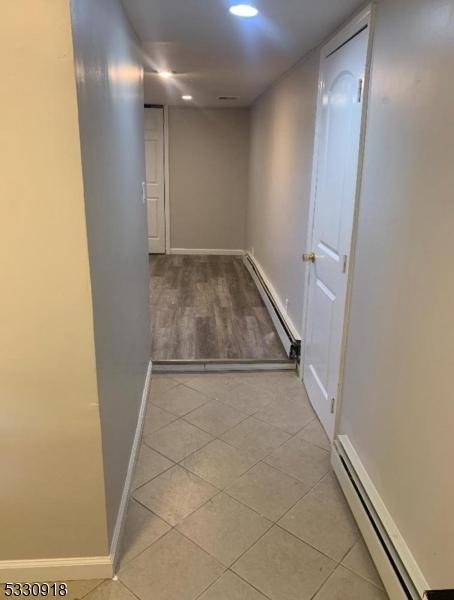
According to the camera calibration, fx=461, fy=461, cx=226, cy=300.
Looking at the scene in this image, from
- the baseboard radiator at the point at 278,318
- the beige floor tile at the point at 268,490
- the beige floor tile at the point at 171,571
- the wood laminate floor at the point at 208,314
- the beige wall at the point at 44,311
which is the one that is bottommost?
the beige floor tile at the point at 171,571

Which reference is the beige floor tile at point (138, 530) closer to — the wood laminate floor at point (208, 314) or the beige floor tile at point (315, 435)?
the beige floor tile at point (315, 435)

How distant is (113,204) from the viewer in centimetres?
174

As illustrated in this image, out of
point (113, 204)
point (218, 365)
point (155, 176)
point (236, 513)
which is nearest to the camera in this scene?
point (113, 204)

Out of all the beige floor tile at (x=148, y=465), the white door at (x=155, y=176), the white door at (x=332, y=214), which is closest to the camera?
the white door at (x=332, y=214)

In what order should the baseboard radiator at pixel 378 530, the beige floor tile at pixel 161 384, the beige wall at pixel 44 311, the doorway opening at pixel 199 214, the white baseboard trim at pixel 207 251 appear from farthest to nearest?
the white baseboard trim at pixel 207 251 → the doorway opening at pixel 199 214 → the beige floor tile at pixel 161 384 → the baseboard radiator at pixel 378 530 → the beige wall at pixel 44 311

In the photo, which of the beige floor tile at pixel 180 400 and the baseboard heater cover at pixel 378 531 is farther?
the beige floor tile at pixel 180 400

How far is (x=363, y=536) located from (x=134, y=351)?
1.35 metres

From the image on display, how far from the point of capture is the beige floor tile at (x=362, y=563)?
5.57 ft

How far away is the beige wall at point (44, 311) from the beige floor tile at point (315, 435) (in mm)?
1270

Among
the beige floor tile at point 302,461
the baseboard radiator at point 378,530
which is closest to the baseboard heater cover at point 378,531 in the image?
the baseboard radiator at point 378,530

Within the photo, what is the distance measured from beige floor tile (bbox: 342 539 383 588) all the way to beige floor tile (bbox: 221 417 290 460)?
68 centimetres

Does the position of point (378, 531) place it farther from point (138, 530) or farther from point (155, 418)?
point (155, 418)

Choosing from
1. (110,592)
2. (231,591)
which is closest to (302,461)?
(231,591)

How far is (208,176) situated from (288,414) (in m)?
4.66
